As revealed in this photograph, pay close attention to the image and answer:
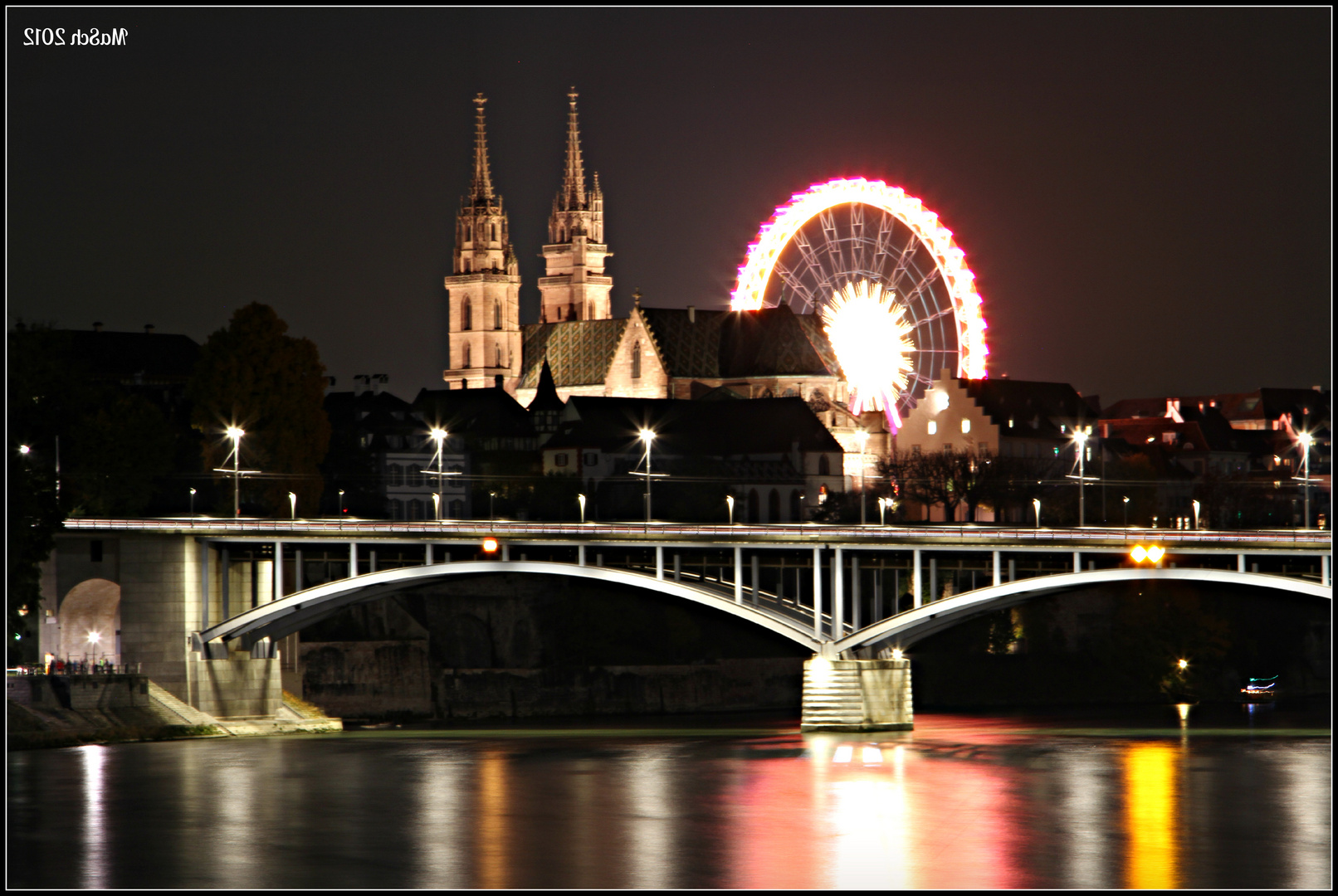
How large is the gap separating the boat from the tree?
43706 millimetres

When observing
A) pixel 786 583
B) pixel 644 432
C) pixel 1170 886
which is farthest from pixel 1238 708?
pixel 1170 886

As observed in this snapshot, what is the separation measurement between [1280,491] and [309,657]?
217ft

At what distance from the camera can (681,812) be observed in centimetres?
5638

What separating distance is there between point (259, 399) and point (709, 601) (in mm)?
27519

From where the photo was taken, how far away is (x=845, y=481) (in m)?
156

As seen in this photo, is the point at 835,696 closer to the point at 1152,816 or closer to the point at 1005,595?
the point at 1005,595

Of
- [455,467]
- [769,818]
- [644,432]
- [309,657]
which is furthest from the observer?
[455,467]

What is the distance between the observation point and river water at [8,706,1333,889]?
46.2 metres

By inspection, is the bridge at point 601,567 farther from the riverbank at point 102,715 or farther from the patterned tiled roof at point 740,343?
the patterned tiled roof at point 740,343

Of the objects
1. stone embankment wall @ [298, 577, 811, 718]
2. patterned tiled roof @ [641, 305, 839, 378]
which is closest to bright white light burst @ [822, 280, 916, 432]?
stone embankment wall @ [298, 577, 811, 718]

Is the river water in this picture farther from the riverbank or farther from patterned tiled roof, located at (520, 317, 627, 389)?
patterned tiled roof, located at (520, 317, 627, 389)

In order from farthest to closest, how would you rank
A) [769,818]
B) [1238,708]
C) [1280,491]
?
[1280,491]
[1238,708]
[769,818]

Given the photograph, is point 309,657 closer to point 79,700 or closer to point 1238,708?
point 79,700

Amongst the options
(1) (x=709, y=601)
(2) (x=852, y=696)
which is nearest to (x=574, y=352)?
(2) (x=852, y=696)
